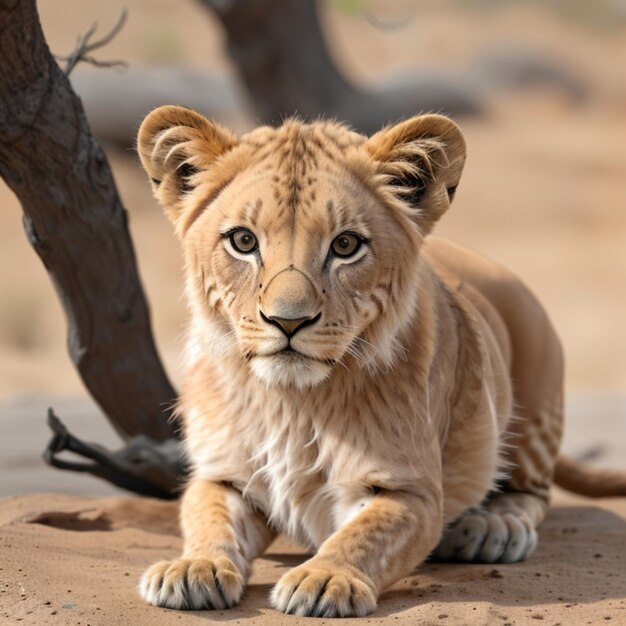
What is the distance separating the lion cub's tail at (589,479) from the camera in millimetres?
5453

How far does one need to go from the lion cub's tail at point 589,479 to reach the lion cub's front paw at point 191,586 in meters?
2.39

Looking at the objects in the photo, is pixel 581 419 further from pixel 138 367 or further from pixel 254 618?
pixel 254 618

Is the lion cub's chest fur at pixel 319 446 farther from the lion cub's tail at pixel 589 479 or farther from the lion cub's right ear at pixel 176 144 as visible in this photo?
the lion cub's tail at pixel 589 479

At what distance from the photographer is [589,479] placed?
5.47 metres

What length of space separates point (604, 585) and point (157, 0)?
26938mm

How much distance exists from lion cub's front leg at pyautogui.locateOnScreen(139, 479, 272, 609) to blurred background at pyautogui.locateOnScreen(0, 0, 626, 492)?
2.98 m

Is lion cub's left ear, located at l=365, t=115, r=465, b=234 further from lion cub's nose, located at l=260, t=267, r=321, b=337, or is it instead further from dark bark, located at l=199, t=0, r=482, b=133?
dark bark, located at l=199, t=0, r=482, b=133

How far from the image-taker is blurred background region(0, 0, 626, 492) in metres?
13.3

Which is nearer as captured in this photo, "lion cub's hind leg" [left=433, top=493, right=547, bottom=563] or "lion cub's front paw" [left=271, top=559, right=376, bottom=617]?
"lion cub's front paw" [left=271, top=559, right=376, bottom=617]

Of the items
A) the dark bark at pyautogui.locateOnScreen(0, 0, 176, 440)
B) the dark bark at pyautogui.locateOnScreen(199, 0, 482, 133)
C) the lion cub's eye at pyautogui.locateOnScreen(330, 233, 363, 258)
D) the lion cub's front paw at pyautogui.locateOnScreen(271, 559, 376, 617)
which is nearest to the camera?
the lion cub's front paw at pyautogui.locateOnScreen(271, 559, 376, 617)

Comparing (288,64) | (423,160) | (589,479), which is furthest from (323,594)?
(288,64)

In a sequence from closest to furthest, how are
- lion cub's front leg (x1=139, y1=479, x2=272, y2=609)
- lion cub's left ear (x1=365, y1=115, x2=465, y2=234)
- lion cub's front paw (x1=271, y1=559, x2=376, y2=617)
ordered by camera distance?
lion cub's front paw (x1=271, y1=559, x2=376, y2=617), lion cub's front leg (x1=139, y1=479, x2=272, y2=609), lion cub's left ear (x1=365, y1=115, x2=465, y2=234)

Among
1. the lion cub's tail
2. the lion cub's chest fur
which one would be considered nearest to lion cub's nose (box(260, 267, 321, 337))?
the lion cub's chest fur

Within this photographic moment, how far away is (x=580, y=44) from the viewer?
1045 inches
